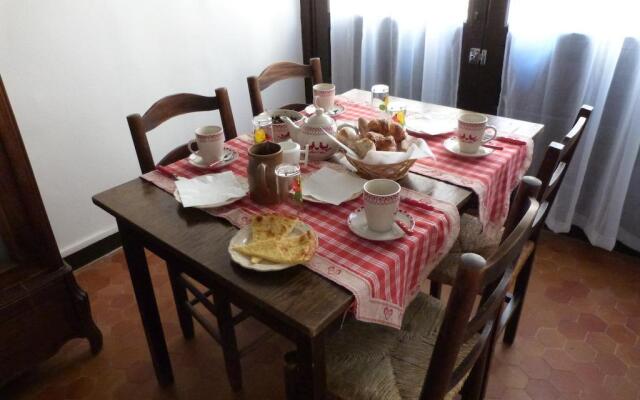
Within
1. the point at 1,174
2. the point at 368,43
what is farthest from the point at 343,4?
the point at 1,174

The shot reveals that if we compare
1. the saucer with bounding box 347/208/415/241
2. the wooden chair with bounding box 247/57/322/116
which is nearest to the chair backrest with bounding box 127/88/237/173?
the wooden chair with bounding box 247/57/322/116

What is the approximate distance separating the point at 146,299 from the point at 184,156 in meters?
0.47

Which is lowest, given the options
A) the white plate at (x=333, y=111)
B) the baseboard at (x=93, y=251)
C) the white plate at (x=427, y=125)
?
the baseboard at (x=93, y=251)

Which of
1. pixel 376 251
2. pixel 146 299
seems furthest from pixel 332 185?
pixel 146 299

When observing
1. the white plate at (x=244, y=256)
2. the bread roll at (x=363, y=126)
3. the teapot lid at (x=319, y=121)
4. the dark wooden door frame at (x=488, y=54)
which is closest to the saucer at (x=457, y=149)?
the bread roll at (x=363, y=126)

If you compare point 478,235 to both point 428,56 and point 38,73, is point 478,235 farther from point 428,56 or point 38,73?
point 38,73

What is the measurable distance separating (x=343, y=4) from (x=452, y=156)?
146 centimetres

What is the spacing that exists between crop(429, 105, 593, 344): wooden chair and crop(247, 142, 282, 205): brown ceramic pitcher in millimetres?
546

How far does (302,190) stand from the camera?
Answer: 1.25 meters

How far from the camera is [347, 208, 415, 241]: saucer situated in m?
1.06

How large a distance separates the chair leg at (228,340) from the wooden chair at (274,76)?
0.82 m

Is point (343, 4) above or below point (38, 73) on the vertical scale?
above

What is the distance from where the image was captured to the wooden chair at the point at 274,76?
6.22 ft

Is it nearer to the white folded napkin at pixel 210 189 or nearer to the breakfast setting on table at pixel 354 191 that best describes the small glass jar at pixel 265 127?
the breakfast setting on table at pixel 354 191
